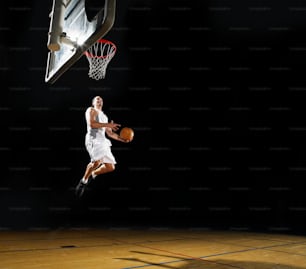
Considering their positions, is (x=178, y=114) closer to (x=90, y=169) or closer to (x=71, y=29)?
(x=90, y=169)

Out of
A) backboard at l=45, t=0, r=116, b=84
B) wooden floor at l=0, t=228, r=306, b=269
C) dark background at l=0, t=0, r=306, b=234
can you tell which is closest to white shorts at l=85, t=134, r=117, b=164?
wooden floor at l=0, t=228, r=306, b=269

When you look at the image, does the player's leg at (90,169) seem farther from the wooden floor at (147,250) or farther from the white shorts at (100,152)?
the wooden floor at (147,250)

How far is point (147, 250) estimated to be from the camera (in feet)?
14.9

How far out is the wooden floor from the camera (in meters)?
3.64

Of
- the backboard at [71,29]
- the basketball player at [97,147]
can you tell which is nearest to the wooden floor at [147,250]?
the basketball player at [97,147]

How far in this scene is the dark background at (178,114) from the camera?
7.49 m

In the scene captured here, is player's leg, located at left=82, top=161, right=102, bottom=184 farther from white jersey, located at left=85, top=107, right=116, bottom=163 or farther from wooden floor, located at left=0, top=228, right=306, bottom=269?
wooden floor, located at left=0, top=228, right=306, bottom=269

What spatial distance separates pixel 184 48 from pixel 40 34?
3.20 m

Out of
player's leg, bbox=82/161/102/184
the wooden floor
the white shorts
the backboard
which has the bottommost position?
the wooden floor

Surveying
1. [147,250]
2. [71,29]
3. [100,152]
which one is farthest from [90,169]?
[71,29]

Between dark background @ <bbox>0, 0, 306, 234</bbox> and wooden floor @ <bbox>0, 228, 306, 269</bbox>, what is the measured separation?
1.19 meters

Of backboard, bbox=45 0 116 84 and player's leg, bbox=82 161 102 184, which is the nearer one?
backboard, bbox=45 0 116 84

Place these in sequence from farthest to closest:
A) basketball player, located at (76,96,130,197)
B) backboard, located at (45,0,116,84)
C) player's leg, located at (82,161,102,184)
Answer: player's leg, located at (82,161,102,184), basketball player, located at (76,96,130,197), backboard, located at (45,0,116,84)

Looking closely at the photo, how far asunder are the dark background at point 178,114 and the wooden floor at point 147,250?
1.19 metres
